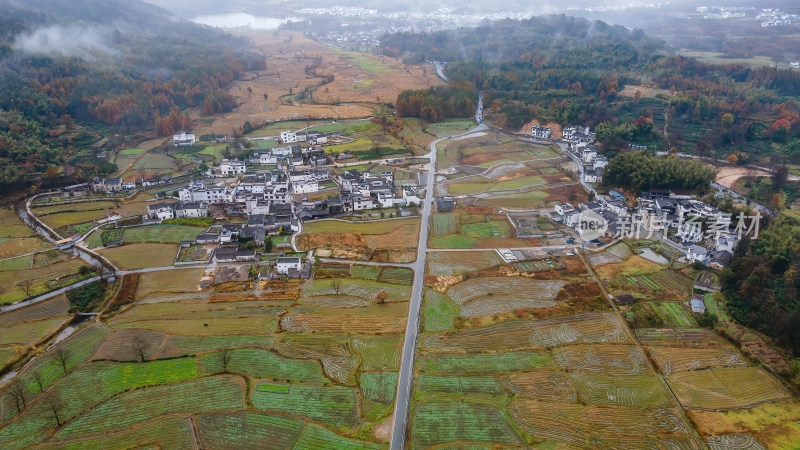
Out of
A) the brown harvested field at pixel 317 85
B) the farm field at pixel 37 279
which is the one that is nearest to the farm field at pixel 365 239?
the farm field at pixel 37 279

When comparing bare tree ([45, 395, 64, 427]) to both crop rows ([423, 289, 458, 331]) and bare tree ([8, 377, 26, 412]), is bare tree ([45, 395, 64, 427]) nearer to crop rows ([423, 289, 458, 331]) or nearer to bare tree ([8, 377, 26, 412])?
bare tree ([8, 377, 26, 412])

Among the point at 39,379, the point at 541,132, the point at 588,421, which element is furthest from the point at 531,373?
the point at 541,132

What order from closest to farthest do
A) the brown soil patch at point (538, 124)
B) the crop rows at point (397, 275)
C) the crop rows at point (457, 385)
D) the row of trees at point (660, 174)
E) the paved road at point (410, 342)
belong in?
the paved road at point (410, 342)
the crop rows at point (457, 385)
the crop rows at point (397, 275)
the row of trees at point (660, 174)
the brown soil patch at point (538, 124)

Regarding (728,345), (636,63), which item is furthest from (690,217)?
(636,63)

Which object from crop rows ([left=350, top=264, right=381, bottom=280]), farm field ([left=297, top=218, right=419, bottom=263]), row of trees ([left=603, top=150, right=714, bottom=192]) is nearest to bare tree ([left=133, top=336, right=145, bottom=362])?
farm field ([left=297, top=218, right=419, bottom=263])

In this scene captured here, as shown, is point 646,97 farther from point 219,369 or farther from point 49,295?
point 49,295

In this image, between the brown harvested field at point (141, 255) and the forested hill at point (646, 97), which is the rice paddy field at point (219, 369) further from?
the forested hill at point (646, 97)
